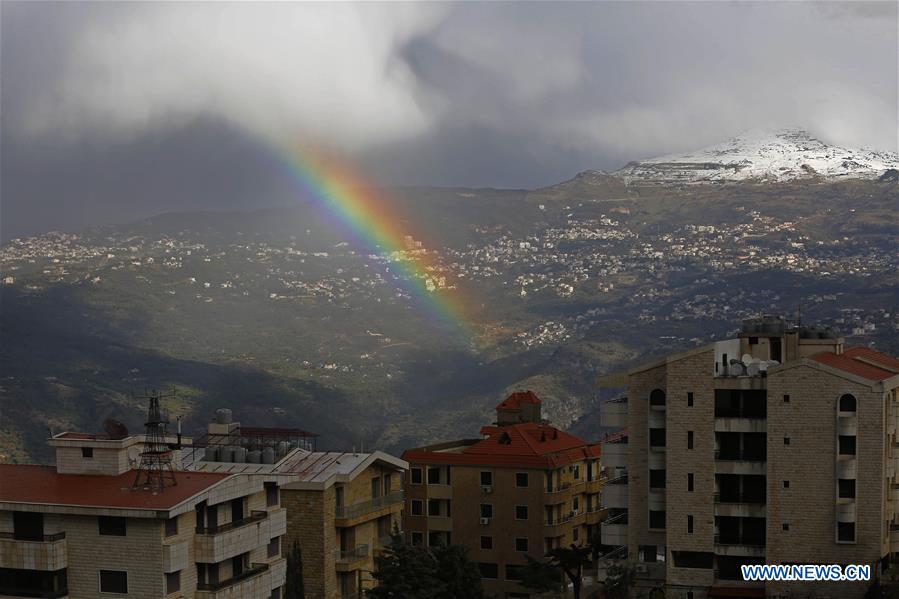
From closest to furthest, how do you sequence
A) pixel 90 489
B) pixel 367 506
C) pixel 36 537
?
pixel 36 537
pixel 90 489
pixel 367 506

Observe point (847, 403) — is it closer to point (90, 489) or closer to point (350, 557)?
point (350, 557)

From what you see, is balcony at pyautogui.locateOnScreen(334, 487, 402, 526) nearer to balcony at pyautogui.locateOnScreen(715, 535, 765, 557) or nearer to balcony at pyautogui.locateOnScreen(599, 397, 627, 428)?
balcony at pyautogui.locateOnScreen(599, 397, 627, 428)

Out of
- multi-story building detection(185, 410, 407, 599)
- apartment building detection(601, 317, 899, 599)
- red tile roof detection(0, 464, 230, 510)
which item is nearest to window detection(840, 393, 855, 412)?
apartment building detection(601, 317, 899, 599)

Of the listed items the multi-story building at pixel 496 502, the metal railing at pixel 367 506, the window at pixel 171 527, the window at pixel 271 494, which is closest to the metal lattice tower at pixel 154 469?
the window at pixel 171 527

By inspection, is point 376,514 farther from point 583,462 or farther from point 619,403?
point 583,462

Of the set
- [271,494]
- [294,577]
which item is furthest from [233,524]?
[294,577]

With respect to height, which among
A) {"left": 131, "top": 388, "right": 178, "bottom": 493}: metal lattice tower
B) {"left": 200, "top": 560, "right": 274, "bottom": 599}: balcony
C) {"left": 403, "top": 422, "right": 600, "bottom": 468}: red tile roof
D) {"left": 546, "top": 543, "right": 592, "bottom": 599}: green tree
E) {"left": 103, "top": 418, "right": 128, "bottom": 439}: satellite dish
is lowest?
{"left": 546, "top": 543, "right": 592, "bottom": 599}: green tree
